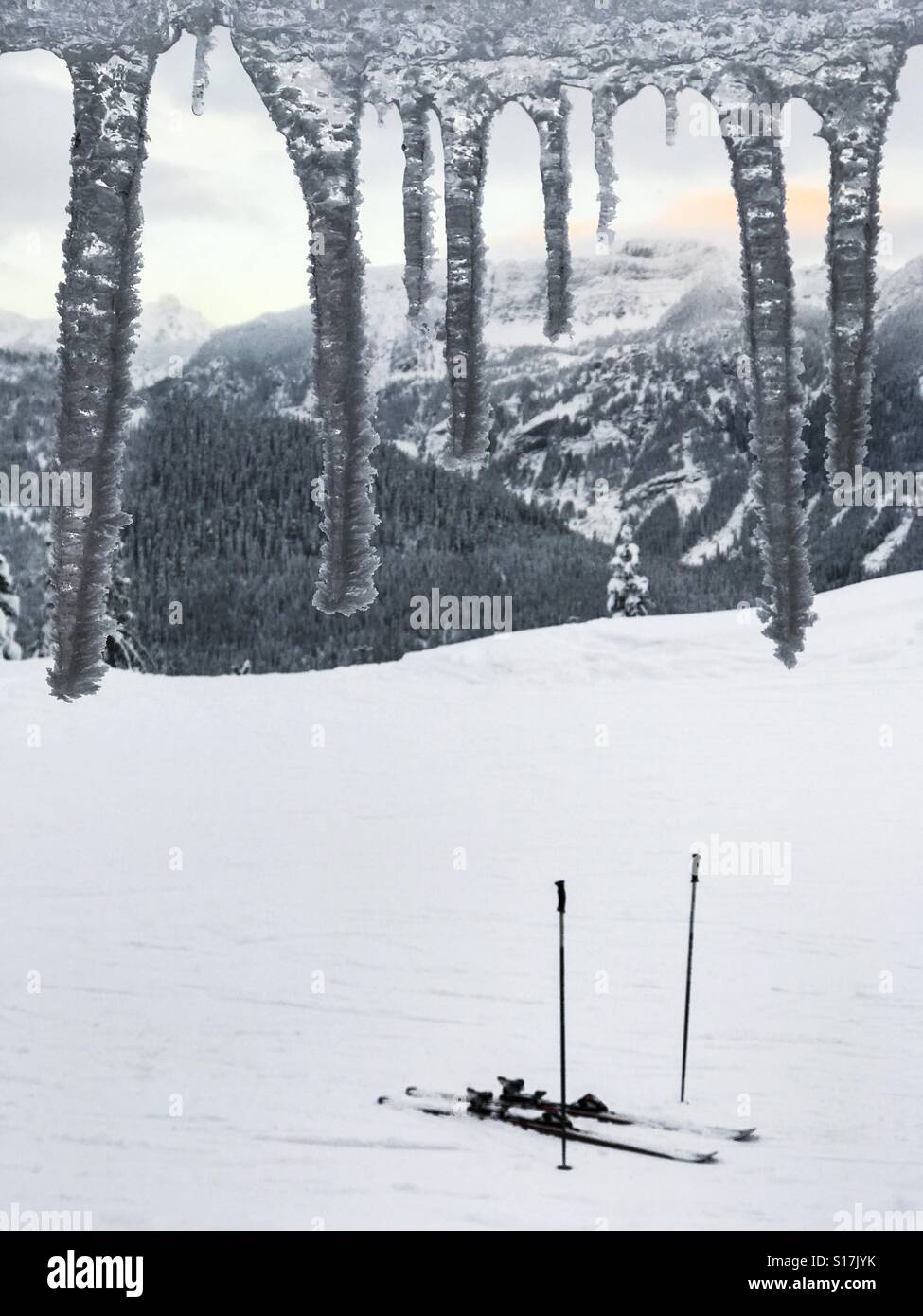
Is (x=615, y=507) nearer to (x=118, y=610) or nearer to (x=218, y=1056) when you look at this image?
(x=118, y=610)

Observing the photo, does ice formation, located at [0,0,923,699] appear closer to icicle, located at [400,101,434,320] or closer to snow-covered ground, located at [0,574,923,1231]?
icicle, located at [400,101,434,320]

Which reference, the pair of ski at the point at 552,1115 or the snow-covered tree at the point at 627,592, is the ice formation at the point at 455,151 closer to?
the pair of ski at the point at 552,1115

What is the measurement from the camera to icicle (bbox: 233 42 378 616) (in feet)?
19.2

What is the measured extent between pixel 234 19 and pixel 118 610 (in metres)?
7.48

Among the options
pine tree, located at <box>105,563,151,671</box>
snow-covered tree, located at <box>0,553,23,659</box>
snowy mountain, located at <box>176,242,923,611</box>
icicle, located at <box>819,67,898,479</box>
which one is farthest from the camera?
pine tree, located at <box>105,563,151,671</box>

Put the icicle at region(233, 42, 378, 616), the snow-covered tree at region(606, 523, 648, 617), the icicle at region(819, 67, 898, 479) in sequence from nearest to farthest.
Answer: the icicle at region(233, 42, 378, 616) → the icicle at region(819, 67, 898, 479) → the snow-covered tree at region(606, 523, 648, 617)

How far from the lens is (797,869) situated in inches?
284

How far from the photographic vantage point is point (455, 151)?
6156 millimetres

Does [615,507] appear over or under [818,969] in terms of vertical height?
over

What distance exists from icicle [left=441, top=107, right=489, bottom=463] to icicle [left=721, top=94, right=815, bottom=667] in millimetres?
1292

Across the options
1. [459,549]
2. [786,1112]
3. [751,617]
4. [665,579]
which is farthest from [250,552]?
[786,1112]

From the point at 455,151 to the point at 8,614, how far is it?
26.3 ft

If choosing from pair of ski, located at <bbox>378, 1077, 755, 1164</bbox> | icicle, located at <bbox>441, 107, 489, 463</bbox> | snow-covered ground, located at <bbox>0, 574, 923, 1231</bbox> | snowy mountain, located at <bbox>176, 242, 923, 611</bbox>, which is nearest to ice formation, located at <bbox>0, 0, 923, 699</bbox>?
icicle, located at <bbox>441, 107, 489, 463</bbox>

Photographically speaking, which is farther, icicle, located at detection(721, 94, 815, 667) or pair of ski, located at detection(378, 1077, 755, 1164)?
icicle, located at detection(721, 94, 815, 667)
